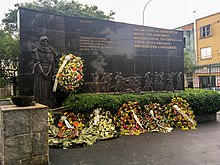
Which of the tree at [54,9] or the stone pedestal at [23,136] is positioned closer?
the stone pedestal at [23,136]

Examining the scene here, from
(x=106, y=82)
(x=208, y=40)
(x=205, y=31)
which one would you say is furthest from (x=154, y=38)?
(x=205, y=31)

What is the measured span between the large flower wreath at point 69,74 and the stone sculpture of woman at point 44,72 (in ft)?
0.87

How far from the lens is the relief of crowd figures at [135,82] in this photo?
6.63 m

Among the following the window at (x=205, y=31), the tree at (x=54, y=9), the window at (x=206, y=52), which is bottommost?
the window at (x=206, y=52)

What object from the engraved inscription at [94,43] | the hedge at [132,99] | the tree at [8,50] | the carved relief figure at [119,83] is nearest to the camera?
the hedge at [132,99]

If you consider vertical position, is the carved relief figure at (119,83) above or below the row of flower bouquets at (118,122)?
above

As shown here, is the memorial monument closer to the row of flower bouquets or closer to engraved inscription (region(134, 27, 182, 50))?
engraved inscription (region(134, 27, 182, 50))

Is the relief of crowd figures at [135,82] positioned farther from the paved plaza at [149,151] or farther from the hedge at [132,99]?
the paved plaza at [149,151]

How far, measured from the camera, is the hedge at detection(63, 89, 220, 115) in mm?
5582

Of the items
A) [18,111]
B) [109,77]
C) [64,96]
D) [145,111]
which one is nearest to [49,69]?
[64,96]

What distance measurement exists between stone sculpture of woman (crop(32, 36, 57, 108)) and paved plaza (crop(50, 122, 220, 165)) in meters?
1.99

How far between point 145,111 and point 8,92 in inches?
262

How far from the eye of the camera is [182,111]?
637 centimetres

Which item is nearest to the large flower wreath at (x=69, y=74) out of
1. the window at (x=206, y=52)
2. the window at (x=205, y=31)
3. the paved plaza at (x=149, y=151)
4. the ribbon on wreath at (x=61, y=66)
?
the ribbon on wreath at (x=61, y=66)
